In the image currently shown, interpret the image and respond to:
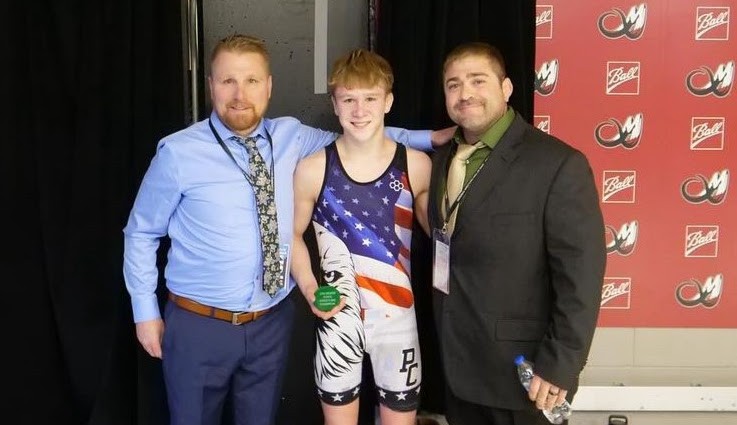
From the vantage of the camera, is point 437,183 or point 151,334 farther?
point 151,334

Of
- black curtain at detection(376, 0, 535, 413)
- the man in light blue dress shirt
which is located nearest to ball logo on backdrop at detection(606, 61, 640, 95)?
black curtain at detection(376, 0, 535, 413)

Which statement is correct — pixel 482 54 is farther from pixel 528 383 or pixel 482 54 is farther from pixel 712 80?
pixel 712 80

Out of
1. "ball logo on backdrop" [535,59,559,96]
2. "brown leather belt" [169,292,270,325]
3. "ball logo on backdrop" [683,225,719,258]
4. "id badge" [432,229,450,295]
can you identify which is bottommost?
"brown leather belt" [169,292,270,325]

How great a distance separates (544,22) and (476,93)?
0.89 meters

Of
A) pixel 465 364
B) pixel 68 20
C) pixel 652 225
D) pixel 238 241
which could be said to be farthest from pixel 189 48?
pixel 652 225

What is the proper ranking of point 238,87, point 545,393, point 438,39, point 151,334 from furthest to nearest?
point 438,39 → point 151,334 → point 238,87 → point 545,393

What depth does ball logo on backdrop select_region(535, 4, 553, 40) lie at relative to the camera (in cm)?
241

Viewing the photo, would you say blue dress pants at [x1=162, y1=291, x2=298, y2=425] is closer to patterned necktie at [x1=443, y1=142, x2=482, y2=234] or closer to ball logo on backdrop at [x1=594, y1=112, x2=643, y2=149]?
patterned necktie at [x1=443, y1=142, x2=482, y2=234]

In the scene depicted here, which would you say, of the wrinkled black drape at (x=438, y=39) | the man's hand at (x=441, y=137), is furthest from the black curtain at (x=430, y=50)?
the man's hand at (x=441, y=137)

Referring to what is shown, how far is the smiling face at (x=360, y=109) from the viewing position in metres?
1.79

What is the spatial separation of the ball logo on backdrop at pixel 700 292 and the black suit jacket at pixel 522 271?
1.12 m

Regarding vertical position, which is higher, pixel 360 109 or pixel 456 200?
pixel 360 109

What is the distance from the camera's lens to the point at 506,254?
1.62 meters

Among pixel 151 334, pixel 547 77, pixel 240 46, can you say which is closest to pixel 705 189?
pixel 547 77
